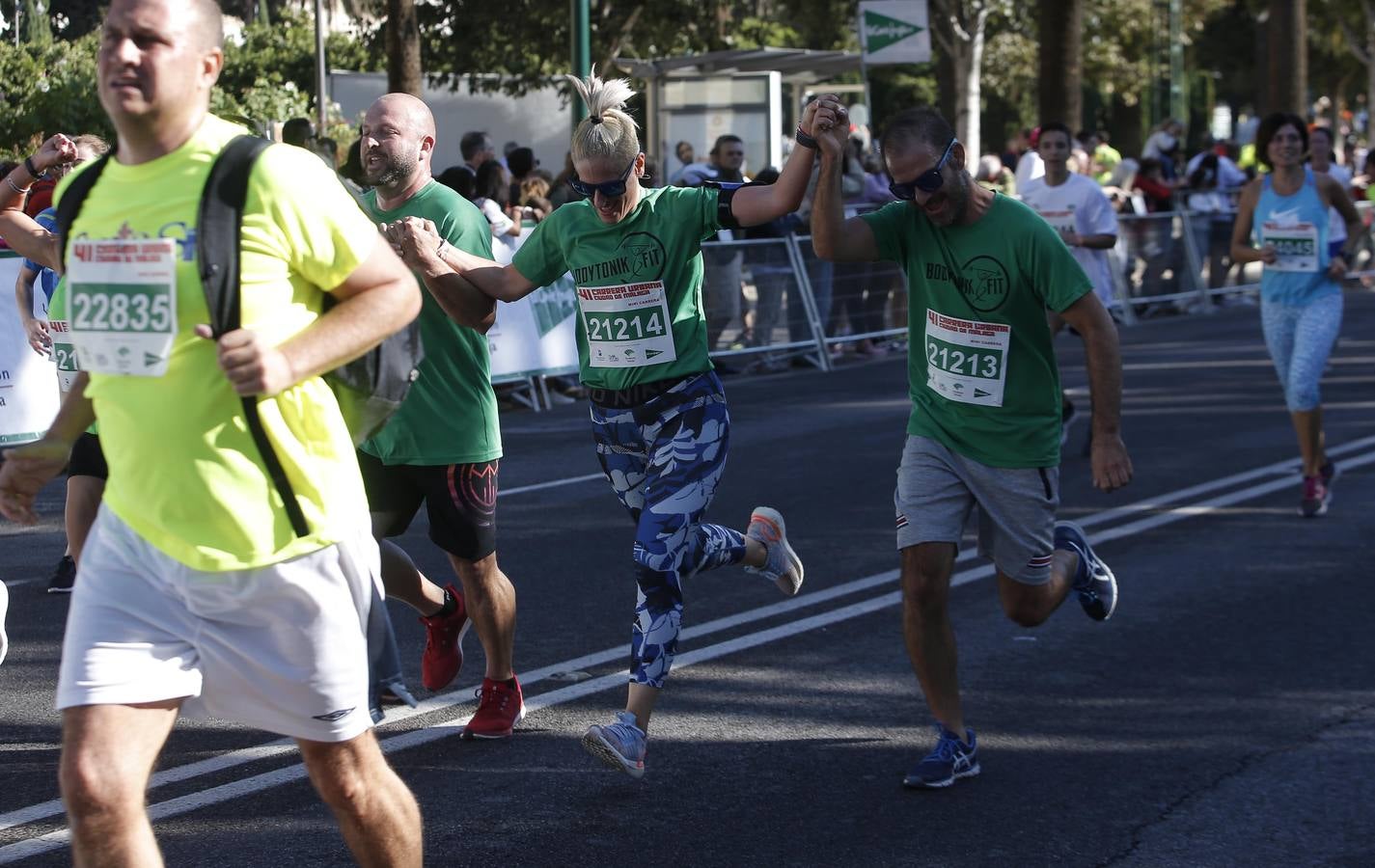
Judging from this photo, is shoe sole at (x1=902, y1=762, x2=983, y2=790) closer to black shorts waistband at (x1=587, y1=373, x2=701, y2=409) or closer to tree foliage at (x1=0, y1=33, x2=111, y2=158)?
black shorts waistband at (x1=587, y1=373, x2=701, y2=409)

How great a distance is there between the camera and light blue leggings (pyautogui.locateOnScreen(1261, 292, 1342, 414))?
888 cm

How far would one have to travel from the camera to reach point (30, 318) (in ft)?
25.6

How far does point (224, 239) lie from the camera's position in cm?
308

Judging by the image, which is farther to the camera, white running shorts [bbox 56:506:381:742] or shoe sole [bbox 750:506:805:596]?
shoe sole [bbox 750:506:805:596]

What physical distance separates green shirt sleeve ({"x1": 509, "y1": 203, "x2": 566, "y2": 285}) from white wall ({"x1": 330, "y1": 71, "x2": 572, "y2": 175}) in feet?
84.5

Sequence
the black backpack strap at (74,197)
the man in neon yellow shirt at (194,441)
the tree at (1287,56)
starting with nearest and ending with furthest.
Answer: the man in neon yellow shirt at (194,441), the black backpack strap at (74,197), the tree at (1287,56)

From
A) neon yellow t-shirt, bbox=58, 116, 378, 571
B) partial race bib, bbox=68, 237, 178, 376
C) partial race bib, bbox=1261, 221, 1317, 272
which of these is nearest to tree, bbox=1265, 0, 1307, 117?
partial race bib, bbox=1261, 221, 1317, 272

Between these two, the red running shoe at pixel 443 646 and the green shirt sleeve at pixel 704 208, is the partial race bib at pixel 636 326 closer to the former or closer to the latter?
the green shirt sleeve at pixel 704 208

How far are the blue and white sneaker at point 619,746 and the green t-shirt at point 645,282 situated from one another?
1.01 meters

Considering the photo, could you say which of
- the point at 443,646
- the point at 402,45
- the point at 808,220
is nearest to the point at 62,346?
the point at 443,646

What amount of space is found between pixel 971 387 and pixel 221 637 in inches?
97.8

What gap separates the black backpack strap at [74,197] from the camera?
128 inches

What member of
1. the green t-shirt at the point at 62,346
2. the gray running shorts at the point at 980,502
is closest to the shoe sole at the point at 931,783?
the gray running shorts at the point at 980,502

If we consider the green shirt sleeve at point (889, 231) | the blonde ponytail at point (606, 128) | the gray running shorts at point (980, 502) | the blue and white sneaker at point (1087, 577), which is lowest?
the blue and white sneaker at point (1087, 577)
